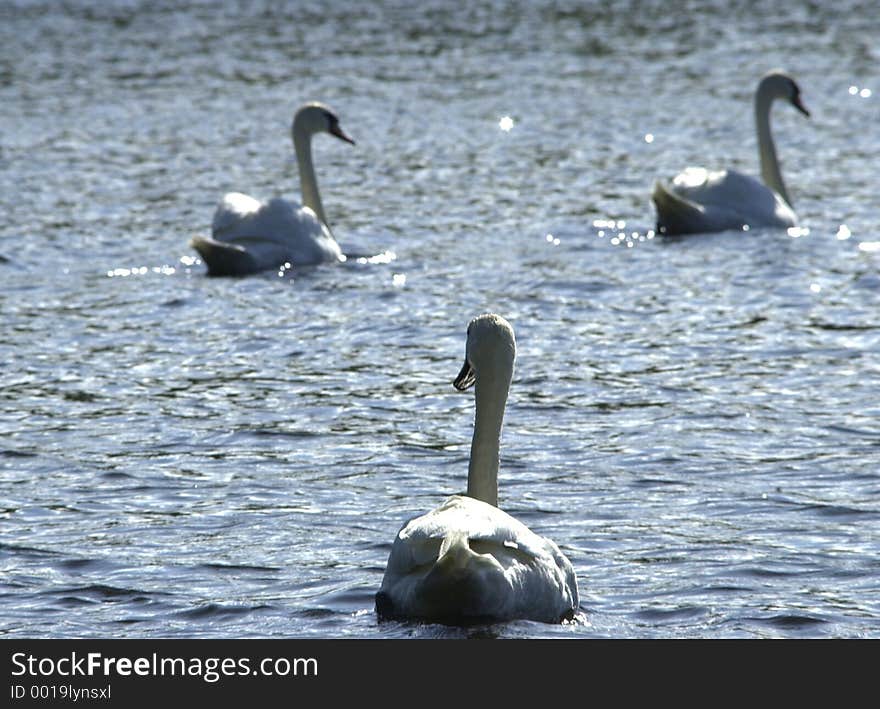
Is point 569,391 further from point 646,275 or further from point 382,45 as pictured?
point 382,45

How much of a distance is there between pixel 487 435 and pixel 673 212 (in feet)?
32.6

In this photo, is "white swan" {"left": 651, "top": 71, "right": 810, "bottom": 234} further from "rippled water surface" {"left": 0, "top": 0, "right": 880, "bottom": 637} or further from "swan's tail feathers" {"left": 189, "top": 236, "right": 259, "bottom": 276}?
"swan's tail feathers" {"left": 189, "top": 236, "right": 259, "bottom": 276}

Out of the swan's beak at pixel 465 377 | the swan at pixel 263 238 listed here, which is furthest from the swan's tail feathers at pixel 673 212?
the swan's beak at pixel 465 377

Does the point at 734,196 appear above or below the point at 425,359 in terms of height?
above

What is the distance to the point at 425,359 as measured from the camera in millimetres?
13836

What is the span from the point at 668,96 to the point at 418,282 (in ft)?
41.0

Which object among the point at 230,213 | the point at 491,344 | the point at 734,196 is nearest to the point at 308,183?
the point at 230,213

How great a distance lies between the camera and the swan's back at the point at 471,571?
764cm

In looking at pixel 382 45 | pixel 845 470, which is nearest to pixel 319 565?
pixel 845 470

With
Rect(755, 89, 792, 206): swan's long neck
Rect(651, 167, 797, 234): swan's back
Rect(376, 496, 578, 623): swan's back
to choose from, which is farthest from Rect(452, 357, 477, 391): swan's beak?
Rect(755, 89, 792, 206): swan's long neck

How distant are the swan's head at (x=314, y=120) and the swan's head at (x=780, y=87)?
4.68 meters

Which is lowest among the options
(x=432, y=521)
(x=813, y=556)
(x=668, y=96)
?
(x=813, y=556)

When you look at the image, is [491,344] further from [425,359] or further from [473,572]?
[425,359]
